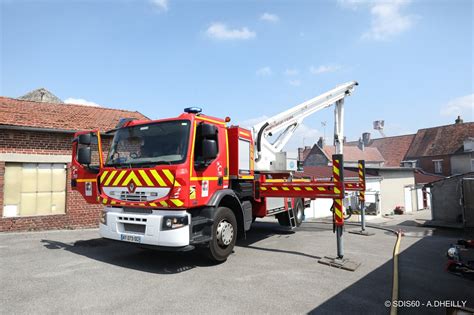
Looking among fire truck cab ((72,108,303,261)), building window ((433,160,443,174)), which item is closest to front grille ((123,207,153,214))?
fire truck cab ((72,108,303,261))

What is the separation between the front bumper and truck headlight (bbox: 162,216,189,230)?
0.04 meters

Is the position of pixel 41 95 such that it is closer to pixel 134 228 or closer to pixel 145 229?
pixel 134 228

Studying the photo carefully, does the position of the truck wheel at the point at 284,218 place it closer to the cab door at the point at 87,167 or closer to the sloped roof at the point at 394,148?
the cab door at the point at 87,167

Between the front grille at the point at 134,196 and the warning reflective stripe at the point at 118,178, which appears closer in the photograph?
the front grille at the point at 134,196

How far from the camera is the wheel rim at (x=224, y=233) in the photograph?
564cm

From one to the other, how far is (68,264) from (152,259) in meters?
1.60

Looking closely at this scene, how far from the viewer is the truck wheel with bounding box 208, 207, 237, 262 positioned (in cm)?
546

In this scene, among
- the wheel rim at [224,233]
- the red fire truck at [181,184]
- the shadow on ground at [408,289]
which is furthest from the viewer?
the wheel rim at [224,233]

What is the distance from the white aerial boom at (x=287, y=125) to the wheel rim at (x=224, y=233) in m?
2.16

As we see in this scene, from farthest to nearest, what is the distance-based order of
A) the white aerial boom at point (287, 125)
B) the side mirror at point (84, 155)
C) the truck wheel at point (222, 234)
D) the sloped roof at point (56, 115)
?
the sloped roof at point (56, 115) → the white aerial boom at point (287, 125) → the side mirror at point (84, 155) → the truck wheel at point (222, 234)

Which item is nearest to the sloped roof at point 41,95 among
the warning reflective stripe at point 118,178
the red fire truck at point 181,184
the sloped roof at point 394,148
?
the red fire truck at point 181,184

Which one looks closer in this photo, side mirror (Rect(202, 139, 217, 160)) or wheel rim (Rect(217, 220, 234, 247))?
side mirror (Rect(202, 139, 217, 160))

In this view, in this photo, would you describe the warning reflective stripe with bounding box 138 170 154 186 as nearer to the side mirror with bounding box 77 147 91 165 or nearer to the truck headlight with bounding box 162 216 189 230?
the truck headlight with bounding box 162 216 189 230

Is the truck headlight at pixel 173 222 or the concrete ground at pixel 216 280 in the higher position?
the truck headlight at pixel 173 222
